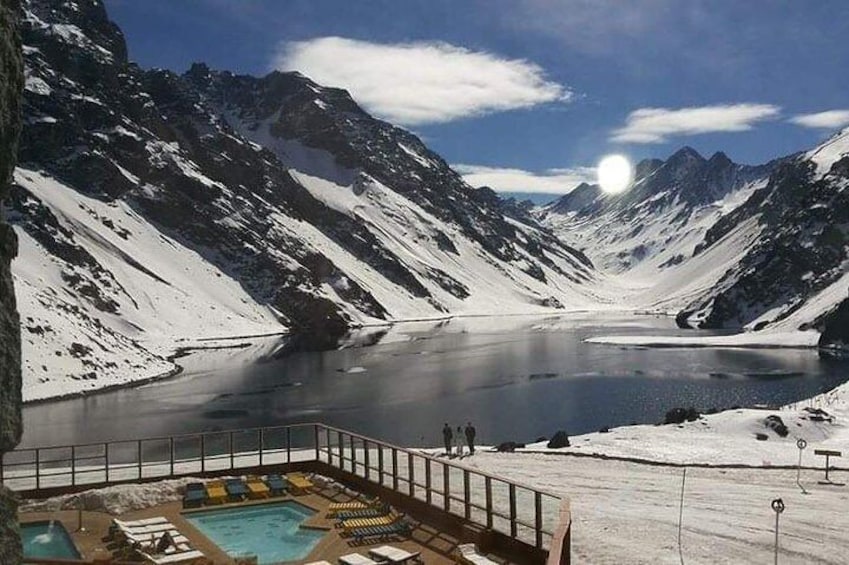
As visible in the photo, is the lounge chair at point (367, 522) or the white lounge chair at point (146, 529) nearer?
the white lounge chair at point (146, 529)

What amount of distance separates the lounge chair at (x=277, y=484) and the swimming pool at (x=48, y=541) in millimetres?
7358

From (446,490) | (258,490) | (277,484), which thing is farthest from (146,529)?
(446,490)

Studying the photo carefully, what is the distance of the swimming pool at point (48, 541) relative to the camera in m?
24.0

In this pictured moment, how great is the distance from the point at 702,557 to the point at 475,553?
649cm

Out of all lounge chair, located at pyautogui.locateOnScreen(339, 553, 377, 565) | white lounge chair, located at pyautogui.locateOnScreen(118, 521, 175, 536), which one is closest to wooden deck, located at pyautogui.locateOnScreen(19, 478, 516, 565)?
white lounge chair, located at pyautogui.locateOnScreen(118, 521, 175, 536)

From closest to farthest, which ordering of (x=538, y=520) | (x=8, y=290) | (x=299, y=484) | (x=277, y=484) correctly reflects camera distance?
(x=8, y=290)
(x=538, y=520)
(x=277, y=484)
(x=299, y=484)

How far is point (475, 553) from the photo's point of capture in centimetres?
2198

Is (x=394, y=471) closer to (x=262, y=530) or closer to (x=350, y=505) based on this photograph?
(x=350, y=505)

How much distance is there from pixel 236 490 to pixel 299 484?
2407 millimetres

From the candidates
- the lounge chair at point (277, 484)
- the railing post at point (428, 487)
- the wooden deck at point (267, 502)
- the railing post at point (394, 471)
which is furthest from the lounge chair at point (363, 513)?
the lounge chair at point (277, 484)

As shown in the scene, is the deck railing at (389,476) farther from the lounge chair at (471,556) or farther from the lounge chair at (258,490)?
the lounge chair at (258,490)

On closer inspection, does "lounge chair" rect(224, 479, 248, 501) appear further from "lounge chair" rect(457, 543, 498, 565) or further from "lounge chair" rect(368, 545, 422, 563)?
"lounge chair" rect(457, 543, 498, 565)

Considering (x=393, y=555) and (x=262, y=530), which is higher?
(x=393, y=555)

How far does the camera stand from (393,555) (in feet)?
70.8
